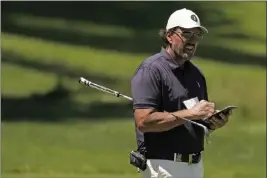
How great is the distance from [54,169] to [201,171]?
602cm

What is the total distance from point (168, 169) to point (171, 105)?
1.25 ft

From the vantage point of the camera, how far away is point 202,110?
453 cm

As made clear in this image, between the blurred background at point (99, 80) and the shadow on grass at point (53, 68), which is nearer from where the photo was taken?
the blurred background at point (99, 80)

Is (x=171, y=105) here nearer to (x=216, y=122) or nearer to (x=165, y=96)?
(x=165, y=96)

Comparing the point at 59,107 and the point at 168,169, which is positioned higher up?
the point at 59,107

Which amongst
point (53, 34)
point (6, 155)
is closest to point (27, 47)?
point (53, 34)

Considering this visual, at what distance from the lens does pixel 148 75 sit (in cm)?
463

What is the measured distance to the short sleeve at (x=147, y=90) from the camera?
4.61 meters

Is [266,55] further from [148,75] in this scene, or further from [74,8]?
[148,75]

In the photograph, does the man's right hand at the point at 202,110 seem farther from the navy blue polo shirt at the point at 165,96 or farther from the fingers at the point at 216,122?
the navy blue polo shirt at the point at 165,96

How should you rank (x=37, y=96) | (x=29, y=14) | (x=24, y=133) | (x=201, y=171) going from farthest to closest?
(x=29, y=14), (x=37, y=96), (x=24, y=133), (x=201, y=171)

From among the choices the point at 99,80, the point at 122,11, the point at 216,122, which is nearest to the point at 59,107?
the point at 99,80

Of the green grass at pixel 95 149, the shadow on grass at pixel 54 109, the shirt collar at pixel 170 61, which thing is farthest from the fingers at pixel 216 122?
the shadow on grass at pixel 54 109

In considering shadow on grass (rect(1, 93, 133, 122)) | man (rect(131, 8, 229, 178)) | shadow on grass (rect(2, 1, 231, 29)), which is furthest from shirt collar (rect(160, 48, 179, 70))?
shadow on grass (rect(2, 1, 231, 29))
